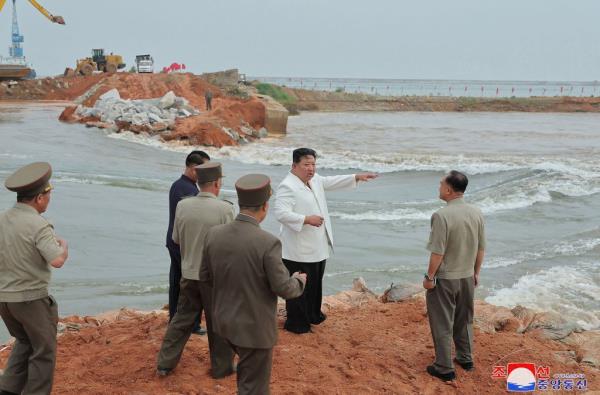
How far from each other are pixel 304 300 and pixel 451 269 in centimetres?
141

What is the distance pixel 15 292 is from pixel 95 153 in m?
19.3

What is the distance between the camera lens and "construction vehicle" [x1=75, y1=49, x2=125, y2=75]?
53344 millimetres

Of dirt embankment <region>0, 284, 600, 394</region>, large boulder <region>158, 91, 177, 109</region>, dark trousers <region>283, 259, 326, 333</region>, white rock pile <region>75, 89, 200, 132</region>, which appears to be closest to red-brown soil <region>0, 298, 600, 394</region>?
dirt embankment <region>0, 284, 600, 394</region>

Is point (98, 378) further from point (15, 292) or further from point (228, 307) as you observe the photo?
point (228, 307)

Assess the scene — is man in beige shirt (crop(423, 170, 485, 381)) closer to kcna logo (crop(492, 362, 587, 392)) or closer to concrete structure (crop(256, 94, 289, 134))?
kcna logo (crop(492, 362, 587, 392))

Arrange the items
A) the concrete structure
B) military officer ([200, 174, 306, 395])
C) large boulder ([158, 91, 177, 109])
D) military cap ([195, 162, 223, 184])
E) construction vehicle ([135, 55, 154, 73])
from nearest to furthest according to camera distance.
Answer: military officer ([200, 174, 306, 395]) < military cap ([195, 162, 223, 184]) < large boulder ([158, 91, 177, 109]) < the concrete structure < construction vehicle ([135, 55, 154, 73])

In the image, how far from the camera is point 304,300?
5.50 m

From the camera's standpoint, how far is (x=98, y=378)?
4641 mm

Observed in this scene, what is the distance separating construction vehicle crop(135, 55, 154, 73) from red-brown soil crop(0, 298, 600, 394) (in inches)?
1796

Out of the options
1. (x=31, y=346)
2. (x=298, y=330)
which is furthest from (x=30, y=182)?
(x=298, y=330)

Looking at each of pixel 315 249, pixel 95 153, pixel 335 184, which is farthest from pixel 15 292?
pixel 95 153

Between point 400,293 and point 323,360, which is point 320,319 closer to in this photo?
point 323,360

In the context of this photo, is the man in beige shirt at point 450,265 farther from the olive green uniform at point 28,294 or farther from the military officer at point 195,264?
the olive green uniform at point 28,294

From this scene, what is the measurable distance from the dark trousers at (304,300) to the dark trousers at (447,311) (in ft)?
3.66
